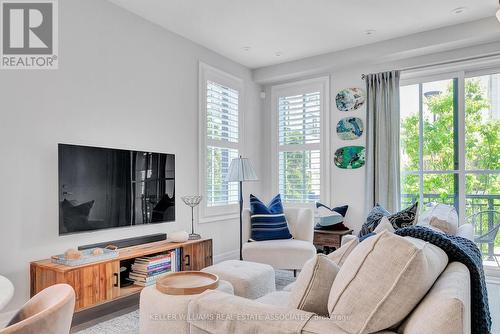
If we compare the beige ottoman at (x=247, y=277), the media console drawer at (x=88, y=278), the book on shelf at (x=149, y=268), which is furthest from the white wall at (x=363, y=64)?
the media console drawer at (x=88, y=278)

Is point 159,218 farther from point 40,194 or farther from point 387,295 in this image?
point 387,295

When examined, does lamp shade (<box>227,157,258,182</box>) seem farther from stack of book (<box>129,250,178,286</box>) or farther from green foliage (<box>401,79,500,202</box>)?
green foliage (<box>401,79,500,202</box>)

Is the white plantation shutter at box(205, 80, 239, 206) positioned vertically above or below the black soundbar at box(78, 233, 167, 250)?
above

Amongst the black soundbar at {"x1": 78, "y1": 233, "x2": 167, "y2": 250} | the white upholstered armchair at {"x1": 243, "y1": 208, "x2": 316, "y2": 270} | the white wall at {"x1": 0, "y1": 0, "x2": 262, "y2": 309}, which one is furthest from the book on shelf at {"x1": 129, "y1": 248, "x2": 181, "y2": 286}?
the white upholstered armchair at {"x1": 243, "y1": 208, "x2": 316, "y2": 270}

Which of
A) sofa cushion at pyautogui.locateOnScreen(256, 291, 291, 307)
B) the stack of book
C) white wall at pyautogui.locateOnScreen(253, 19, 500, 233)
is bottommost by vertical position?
the stack of book

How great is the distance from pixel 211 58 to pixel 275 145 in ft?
5.25

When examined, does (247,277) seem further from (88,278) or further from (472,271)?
(472,271)

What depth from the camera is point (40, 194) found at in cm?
273

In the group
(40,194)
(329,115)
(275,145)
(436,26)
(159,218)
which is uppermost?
(436,26)

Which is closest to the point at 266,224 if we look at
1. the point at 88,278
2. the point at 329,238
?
the point at 329,238

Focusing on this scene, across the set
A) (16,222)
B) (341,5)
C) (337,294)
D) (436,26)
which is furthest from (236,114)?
(337,294)

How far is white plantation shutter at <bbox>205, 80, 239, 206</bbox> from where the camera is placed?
4.44 metres

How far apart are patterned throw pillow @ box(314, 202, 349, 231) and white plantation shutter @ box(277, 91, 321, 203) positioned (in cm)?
36

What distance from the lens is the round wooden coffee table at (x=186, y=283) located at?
1.74 metres
